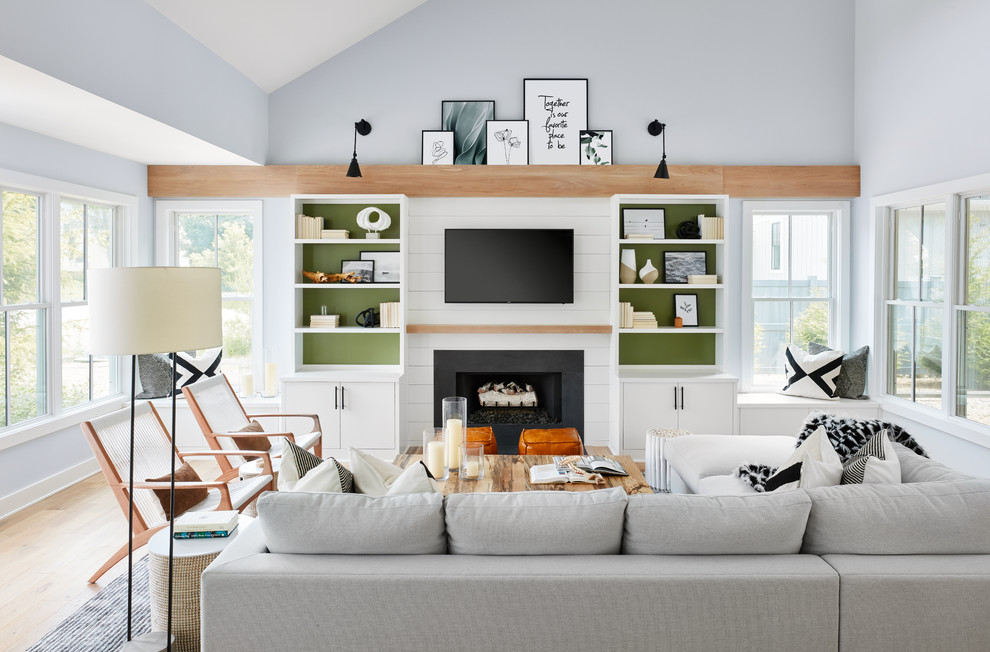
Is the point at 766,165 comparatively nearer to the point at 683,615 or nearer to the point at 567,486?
the point at 567,486

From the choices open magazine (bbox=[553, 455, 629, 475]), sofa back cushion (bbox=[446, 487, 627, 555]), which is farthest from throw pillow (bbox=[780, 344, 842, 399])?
sofa back cushion (bbox=[446, 487, 627, 555])

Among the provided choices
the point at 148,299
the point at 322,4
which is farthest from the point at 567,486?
the point at 322,4

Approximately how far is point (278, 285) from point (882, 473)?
4.58 metres

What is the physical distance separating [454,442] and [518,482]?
376 millimetres

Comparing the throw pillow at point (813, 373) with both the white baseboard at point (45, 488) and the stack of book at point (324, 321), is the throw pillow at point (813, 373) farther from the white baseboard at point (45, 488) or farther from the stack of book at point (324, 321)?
the white baseboard at point (45, 488)

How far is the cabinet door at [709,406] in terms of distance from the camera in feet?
16.6

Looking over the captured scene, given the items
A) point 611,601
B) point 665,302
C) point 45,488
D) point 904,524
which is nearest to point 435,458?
point 611,601

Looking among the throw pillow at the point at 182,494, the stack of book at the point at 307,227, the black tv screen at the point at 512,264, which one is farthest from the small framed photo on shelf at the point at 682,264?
the throw pillow at the point at 182,494

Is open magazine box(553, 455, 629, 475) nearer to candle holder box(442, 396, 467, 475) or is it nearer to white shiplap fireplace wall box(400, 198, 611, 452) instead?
candle holder box(442, 396, 467, 475)

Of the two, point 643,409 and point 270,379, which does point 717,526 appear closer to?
point 643,409

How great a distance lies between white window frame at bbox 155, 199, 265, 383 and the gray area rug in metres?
2.74

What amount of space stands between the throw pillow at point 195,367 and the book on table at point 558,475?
3.12 metres

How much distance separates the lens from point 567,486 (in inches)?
124

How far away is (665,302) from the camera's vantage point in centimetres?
551
